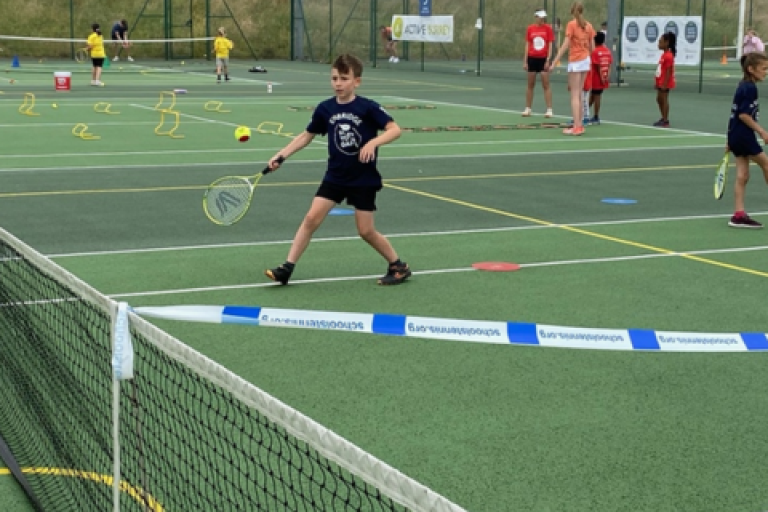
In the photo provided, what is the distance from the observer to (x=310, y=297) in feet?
30.8

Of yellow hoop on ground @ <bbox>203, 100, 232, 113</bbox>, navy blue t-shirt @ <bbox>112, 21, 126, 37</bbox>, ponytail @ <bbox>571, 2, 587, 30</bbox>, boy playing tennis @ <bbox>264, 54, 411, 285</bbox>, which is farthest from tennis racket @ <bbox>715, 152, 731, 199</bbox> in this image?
navy blue t-shirt @ <bbox>112, 21, 126, 37</bbox>

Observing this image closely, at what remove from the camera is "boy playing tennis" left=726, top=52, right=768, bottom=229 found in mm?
11727

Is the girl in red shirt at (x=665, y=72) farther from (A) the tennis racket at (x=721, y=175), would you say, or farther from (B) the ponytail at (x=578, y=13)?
(A) the tennis racket at (x=721, y=175)

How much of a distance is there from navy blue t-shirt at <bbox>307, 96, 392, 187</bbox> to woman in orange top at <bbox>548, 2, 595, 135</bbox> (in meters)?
13.2

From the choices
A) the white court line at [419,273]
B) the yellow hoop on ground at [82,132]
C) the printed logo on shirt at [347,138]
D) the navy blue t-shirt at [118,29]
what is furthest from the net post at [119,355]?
the navy blue t-shirt at [118,29]

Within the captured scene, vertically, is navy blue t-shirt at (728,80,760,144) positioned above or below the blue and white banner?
above

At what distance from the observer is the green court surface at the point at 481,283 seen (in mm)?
5910

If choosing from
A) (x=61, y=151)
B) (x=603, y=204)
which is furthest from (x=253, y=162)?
(x=603, y=204)

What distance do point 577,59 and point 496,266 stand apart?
12.6 metres

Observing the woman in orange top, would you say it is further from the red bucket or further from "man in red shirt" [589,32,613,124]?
the red bucket

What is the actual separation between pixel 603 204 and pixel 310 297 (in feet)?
19.6

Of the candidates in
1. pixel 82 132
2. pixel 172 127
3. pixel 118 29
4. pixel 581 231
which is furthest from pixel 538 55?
pixel 118 29

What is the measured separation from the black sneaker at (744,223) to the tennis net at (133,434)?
7.47 meters

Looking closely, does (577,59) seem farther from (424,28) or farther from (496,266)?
(424,28)
